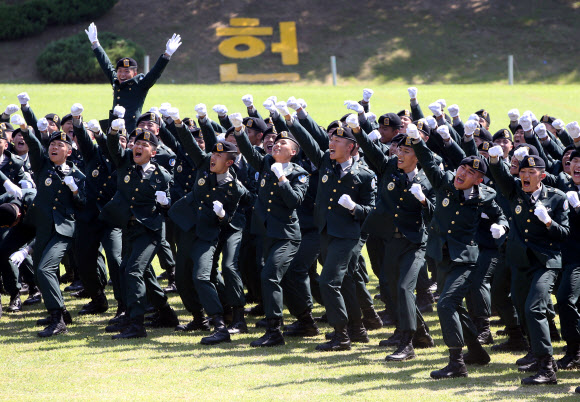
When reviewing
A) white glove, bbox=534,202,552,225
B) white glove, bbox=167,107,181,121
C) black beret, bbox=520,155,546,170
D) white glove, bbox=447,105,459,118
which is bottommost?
white glove, bbox=534,202,552,225

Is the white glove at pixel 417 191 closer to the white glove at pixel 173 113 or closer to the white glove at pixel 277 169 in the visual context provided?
the white glove at pixel 277 169

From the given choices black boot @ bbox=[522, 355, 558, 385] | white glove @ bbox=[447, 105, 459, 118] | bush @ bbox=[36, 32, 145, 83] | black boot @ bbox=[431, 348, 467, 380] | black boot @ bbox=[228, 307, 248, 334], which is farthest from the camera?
bush @ bbox=[36, 32, 145, 83]

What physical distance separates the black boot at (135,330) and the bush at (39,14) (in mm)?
24604

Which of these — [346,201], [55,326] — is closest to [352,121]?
[346,201]

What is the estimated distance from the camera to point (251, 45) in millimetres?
34219

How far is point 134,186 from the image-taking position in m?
10.5

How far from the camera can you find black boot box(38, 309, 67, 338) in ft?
34.1

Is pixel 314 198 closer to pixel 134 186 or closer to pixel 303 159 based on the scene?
pixel 303 159

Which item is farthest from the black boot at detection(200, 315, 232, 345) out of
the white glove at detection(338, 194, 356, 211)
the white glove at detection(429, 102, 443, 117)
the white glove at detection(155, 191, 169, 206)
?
the white glove at detection(429, 102, 443, 117)

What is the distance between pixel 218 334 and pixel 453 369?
9.09 feet

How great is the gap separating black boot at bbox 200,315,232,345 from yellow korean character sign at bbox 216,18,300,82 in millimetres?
22547

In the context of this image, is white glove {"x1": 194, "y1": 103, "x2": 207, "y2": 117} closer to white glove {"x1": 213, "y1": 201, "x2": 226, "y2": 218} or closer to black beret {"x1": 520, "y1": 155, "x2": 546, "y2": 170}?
white glove {"x1": 213, "y1": 201, "x2": 226, "y2": 218}

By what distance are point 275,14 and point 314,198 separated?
85.1 ft

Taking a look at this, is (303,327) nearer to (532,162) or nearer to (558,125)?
(532,162)
